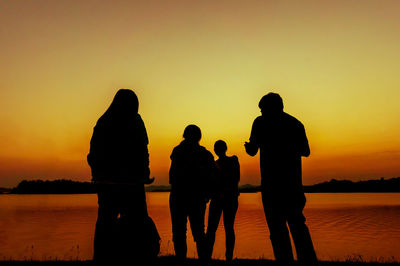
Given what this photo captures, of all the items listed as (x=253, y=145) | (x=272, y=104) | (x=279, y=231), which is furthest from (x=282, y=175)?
(x=272, y=104)

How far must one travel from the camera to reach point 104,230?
A: 13.1 feet

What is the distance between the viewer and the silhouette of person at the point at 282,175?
443 centimetres

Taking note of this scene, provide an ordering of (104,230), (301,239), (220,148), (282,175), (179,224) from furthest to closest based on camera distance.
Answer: (220,148) → (179,224) → (282,175) → (301,239) → (104,230)

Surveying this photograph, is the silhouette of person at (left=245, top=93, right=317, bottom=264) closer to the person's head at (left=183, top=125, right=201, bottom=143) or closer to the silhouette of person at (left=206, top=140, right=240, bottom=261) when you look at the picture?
the person's head at (left=183, top=125, right=201, bottom=143)

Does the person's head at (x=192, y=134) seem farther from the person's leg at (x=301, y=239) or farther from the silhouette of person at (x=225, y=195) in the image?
the person's leg at (x=301, y=239)

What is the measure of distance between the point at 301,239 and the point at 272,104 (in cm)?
172

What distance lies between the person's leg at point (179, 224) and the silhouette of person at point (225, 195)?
84 centimetres

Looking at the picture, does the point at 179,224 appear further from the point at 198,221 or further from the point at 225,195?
the point at 225,195

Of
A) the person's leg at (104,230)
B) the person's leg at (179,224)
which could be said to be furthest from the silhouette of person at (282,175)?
the person's leg at (104,230)

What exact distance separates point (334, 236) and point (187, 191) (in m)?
19.1

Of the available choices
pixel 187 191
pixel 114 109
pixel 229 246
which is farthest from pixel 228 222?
pixel 114 109

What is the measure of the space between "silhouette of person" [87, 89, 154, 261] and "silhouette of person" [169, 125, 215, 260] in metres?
1.62

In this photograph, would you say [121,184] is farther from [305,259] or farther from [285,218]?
[305,259]

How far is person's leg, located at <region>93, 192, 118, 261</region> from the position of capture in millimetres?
3994
